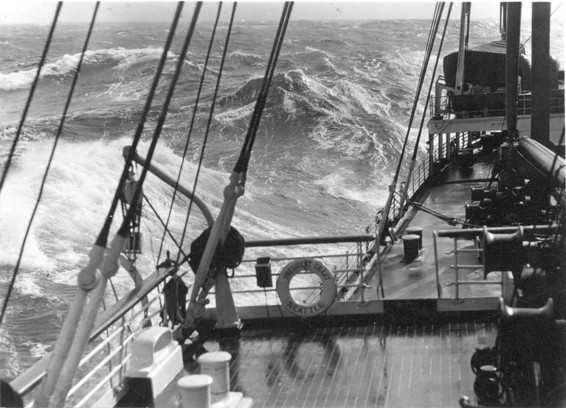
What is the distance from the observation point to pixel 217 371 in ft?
21.9

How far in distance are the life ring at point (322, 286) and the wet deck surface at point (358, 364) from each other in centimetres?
24

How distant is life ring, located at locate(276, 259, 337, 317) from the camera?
9.55 metres

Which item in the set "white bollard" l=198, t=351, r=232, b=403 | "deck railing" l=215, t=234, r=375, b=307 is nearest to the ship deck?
"deck railing" l=215, t=234, r=375, b=307

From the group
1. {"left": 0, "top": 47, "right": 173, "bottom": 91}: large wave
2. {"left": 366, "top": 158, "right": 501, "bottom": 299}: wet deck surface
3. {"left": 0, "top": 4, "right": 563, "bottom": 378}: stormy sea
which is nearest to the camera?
{"left": 366, "top": 158, "right": 501, "bottom": 299}: wet deck surface

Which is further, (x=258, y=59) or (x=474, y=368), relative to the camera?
(x=258, y=59)

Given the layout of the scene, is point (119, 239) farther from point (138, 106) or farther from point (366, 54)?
point (366, 54)

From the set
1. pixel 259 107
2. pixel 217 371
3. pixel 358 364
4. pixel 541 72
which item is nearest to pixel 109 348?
pixel 217 371

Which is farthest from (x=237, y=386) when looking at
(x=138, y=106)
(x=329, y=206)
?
(x=138, y=106)

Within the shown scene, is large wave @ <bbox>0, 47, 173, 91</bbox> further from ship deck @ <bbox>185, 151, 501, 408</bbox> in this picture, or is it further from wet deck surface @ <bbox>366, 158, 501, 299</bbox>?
ship deck @ <bbox>185, 151, 501, 408</bbox>

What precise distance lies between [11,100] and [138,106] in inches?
330

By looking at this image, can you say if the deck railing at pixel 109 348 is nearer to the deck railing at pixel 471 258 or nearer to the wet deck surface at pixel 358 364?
the wet deck surface at pixel 358 364

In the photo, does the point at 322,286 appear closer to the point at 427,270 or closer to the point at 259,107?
the point at 259,107

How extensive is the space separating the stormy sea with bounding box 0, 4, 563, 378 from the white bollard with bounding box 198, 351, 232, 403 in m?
3.58

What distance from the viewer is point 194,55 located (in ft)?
242
